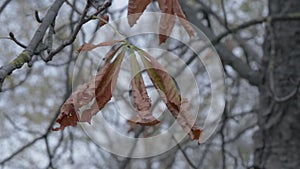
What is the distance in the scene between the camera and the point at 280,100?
169 centimetres

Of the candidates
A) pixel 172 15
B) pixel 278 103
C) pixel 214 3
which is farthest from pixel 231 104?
pixel 172 15

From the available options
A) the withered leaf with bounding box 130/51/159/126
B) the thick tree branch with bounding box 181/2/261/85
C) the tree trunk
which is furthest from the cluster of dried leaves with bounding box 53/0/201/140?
the thick tree branch with bounding box 181/2/261/85

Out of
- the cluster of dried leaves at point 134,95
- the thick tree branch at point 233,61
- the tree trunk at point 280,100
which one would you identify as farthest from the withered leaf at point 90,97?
the thick tree branch at point 233,61

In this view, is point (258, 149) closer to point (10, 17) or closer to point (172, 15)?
point (172, 15)

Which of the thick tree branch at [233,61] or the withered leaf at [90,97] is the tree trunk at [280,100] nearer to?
the thick tree branch at [233,61]

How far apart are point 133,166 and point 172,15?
6.90ft

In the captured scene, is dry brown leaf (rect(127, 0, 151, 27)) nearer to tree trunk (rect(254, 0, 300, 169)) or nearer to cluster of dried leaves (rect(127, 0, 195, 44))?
cluster of dried leaves (rect(127, 0, 195, 44))

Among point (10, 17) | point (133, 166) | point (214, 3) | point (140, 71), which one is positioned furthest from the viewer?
point (214, 3)

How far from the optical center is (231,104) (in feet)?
9.37

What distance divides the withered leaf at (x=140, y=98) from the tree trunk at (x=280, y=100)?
3.49ft

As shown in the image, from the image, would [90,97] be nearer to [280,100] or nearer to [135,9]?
[135,9]

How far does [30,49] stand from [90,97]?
4.0 inches

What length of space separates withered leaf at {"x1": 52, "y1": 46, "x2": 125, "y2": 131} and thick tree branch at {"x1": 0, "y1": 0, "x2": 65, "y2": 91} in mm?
73

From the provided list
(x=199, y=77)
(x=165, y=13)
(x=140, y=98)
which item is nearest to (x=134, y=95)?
(x=140, y=98)
